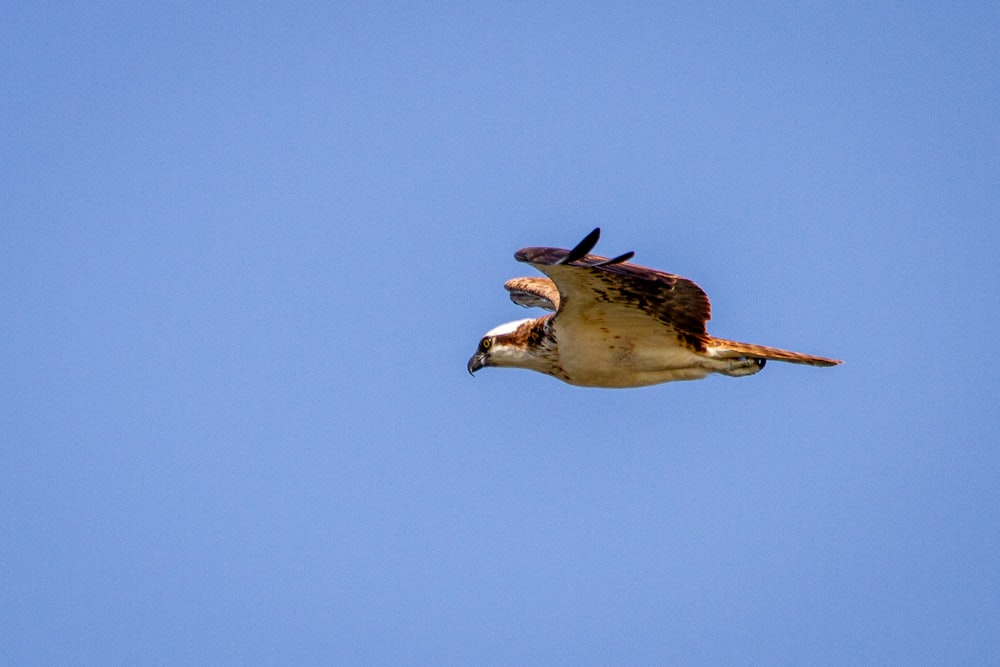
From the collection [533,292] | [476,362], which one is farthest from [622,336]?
[533,292]

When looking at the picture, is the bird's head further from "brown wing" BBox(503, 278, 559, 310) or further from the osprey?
"brown wing" BBox(503, 278, 559, 310)

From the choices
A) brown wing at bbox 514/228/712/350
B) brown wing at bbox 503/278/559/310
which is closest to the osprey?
brown wing at bbox 514/228/712/350

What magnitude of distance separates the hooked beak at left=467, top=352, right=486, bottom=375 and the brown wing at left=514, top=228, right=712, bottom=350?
1.45m

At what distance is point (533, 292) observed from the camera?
1691 cm

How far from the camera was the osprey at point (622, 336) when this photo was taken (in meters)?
13.2

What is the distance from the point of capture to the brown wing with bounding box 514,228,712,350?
12688 millimetres

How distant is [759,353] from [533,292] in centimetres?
386

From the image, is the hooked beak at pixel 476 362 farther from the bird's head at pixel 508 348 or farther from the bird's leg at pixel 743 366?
the bird's leg at pixel 743 366

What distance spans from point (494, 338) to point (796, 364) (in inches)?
137

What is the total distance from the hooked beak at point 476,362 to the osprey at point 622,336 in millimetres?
238

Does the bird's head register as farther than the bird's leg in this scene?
Yes

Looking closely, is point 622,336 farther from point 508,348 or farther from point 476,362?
point 476,362

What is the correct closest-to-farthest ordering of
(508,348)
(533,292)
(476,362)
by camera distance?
(508,348) < (476,362) < (533,292)

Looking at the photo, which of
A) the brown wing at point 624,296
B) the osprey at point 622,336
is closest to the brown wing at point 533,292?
the osprey at point 622,336
